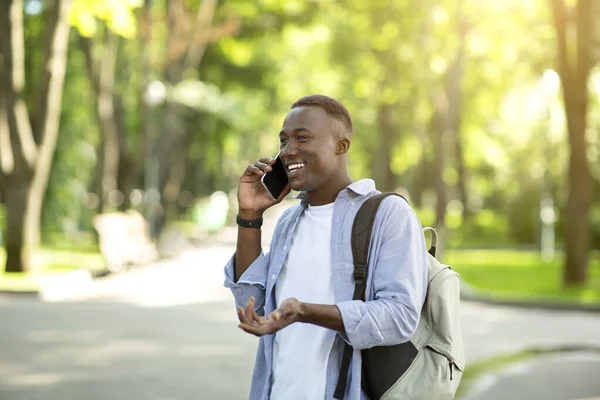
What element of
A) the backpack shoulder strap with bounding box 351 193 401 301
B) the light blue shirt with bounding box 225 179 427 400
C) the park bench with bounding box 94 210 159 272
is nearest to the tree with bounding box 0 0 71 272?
the park bench with bounding box 94 210 159 272

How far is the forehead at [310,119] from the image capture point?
3391 mm

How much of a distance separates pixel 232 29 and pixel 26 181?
12.7 metres

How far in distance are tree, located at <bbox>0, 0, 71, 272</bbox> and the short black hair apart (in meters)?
18.0

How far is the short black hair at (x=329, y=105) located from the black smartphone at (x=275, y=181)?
9.5 inches

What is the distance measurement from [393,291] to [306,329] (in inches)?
13.8

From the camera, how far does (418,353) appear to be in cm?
321

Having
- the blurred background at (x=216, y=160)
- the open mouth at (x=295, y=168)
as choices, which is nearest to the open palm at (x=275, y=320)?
the open mouth at (x=295, y=168)

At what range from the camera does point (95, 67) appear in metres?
31.0

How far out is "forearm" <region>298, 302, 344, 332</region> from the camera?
2973 millimetres

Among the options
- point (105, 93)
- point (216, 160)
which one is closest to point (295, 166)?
point (105, 93)

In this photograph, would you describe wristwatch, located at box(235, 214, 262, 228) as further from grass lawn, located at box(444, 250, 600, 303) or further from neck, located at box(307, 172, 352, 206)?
grass lawn, located at box(444, 250, 600, 303)

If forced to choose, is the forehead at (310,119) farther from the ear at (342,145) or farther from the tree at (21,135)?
the tree at (21,135)

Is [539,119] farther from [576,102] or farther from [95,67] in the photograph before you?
[576,102]

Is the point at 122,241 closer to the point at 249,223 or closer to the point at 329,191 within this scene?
the point at 249,223
